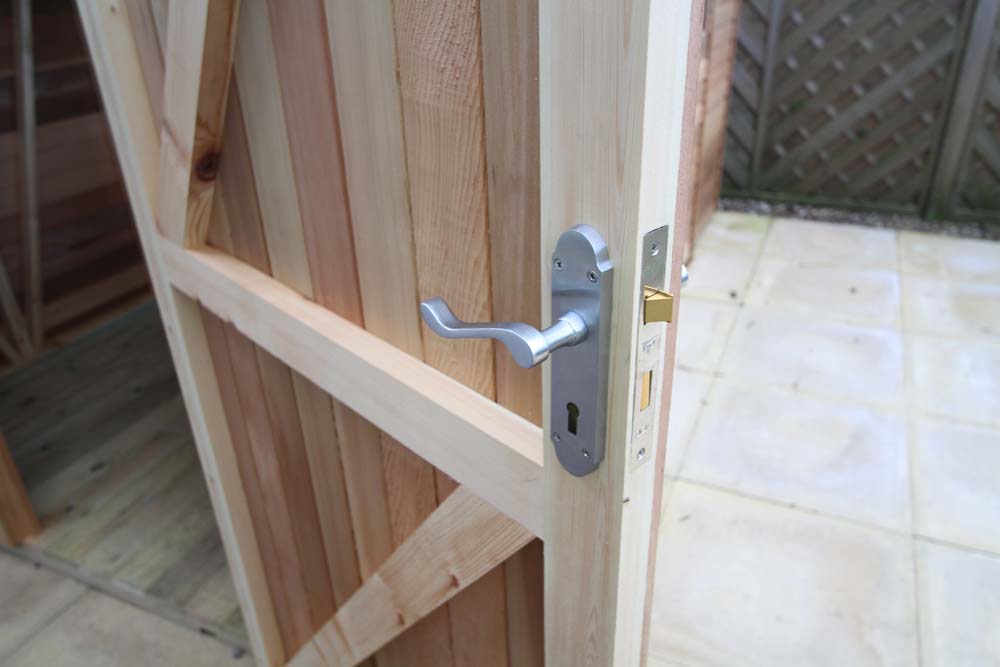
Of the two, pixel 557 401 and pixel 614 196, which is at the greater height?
pixel 614 196

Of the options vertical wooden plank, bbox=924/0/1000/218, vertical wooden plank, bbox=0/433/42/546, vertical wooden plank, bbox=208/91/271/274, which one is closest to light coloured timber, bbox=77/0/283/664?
vertical wooden plank, bbox=208/91/271/274

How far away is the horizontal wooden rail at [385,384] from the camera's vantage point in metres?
0.72

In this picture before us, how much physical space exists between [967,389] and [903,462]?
1.69 feet

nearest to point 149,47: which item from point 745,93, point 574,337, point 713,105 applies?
point 574,337

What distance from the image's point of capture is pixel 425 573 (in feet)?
3.17

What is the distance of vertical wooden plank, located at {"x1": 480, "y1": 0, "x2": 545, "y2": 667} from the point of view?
23.1 inches

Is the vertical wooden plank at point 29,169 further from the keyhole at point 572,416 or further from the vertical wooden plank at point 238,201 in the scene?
the keyhole at point 572,416

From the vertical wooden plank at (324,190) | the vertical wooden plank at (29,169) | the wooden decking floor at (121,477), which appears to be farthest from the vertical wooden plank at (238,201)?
the vertical wooden plank at (29,169)

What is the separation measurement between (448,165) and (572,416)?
0.27m

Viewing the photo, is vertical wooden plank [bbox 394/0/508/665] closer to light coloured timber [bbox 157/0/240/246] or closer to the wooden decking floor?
light coloured timber [bbox 157/0/240/246]

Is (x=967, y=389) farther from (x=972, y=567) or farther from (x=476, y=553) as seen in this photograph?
(x=476, y=553)

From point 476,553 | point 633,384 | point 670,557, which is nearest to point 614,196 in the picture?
point 633,384

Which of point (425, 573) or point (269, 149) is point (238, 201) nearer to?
point (269, 149)

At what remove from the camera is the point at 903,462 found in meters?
2.12
